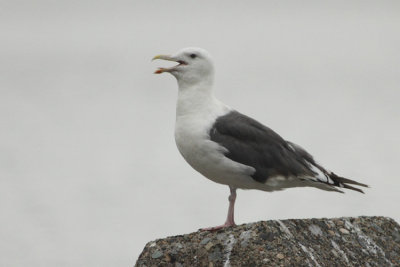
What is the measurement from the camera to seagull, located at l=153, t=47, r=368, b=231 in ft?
31.4

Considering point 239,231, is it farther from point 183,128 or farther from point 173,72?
point 173,72

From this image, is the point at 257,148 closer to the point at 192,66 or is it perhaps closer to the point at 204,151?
the point at 204,151

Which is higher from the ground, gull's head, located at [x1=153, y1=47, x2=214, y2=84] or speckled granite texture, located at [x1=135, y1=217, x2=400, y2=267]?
gull's head, located at [x1=153, y1=47, x2=214, y2=84]

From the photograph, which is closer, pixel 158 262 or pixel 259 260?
pixel 259 260

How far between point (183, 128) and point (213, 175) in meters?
0.75

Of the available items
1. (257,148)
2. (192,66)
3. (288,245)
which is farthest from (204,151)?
(288,245)

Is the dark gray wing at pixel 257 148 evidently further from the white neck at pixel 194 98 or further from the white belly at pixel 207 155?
the white neck at pixel 194 98

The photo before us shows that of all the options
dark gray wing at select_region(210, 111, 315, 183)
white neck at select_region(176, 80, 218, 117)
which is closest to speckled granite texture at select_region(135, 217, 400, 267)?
dark gray wing at select_region(210, 111, 315, 183)

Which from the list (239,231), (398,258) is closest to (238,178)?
(239,231)

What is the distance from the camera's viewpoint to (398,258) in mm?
8258

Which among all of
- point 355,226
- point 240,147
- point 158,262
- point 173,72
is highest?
point 173,72

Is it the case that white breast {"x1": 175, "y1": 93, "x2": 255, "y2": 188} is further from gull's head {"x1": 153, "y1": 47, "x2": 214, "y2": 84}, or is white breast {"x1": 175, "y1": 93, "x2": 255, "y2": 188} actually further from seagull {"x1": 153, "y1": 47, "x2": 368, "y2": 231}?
gull's head {"x1": 153, "y1": 47, "x2": 214, "y2": 84}

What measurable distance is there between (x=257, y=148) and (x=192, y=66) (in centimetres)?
156

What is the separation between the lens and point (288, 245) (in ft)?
25.1
